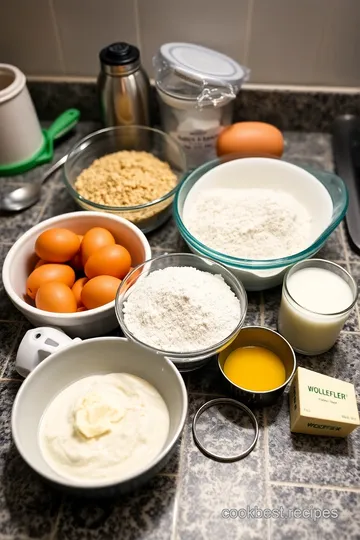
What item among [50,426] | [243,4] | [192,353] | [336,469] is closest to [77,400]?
[50,426]

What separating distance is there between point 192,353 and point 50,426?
23cm

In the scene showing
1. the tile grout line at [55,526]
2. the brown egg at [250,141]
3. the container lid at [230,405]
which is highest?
the brown egg at [250,141]

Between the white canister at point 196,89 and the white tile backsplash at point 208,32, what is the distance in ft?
0.19

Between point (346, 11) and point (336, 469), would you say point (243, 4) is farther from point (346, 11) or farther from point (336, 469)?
point (336, 469)

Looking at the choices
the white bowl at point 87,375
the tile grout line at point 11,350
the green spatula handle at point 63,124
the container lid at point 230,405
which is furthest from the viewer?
the green spatula handle at point 63,124

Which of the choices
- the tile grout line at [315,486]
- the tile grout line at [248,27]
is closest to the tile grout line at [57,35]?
the tile grout line at [248,27]

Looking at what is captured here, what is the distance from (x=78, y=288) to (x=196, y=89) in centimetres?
49

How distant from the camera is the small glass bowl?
0.76m

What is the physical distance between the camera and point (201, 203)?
1012 mm

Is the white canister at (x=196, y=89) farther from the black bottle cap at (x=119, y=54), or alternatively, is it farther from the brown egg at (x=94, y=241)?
the brown egg at (x=94, y=241)

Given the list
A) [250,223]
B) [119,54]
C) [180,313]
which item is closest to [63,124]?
[119,54]

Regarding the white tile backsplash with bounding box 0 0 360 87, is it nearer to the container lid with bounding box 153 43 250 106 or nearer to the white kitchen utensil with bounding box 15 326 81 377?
the container lid with bounding box 153 43 250 106

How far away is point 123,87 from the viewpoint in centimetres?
108

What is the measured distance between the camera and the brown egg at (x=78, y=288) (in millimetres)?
885
